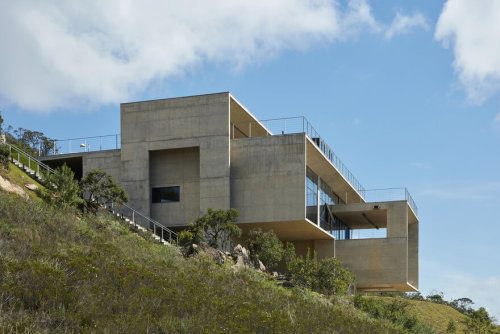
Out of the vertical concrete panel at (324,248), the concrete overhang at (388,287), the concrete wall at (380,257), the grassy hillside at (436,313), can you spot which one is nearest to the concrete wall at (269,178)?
the vertical concrete panel at (324,248)

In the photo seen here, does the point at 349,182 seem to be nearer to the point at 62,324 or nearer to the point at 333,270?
the point at 333,270

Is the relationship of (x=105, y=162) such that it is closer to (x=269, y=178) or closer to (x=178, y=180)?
(x=178, y=180)

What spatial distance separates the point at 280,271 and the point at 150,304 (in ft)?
95.6

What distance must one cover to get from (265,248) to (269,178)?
16.2 feet

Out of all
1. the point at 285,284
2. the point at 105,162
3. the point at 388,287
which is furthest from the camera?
the point at 388,287

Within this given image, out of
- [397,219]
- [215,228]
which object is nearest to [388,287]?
[397,219]

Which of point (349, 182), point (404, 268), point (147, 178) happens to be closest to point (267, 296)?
point (147, 178)

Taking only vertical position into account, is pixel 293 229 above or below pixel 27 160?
below

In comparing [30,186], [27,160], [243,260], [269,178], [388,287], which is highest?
[27,160]

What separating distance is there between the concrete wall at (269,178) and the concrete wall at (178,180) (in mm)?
2490

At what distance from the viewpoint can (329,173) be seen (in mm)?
44875

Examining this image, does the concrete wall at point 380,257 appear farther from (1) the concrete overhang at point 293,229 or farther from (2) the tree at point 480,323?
(2) the tree at point 480,323

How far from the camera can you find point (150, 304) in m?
13.6

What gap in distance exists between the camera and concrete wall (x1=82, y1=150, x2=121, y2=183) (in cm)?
3991
